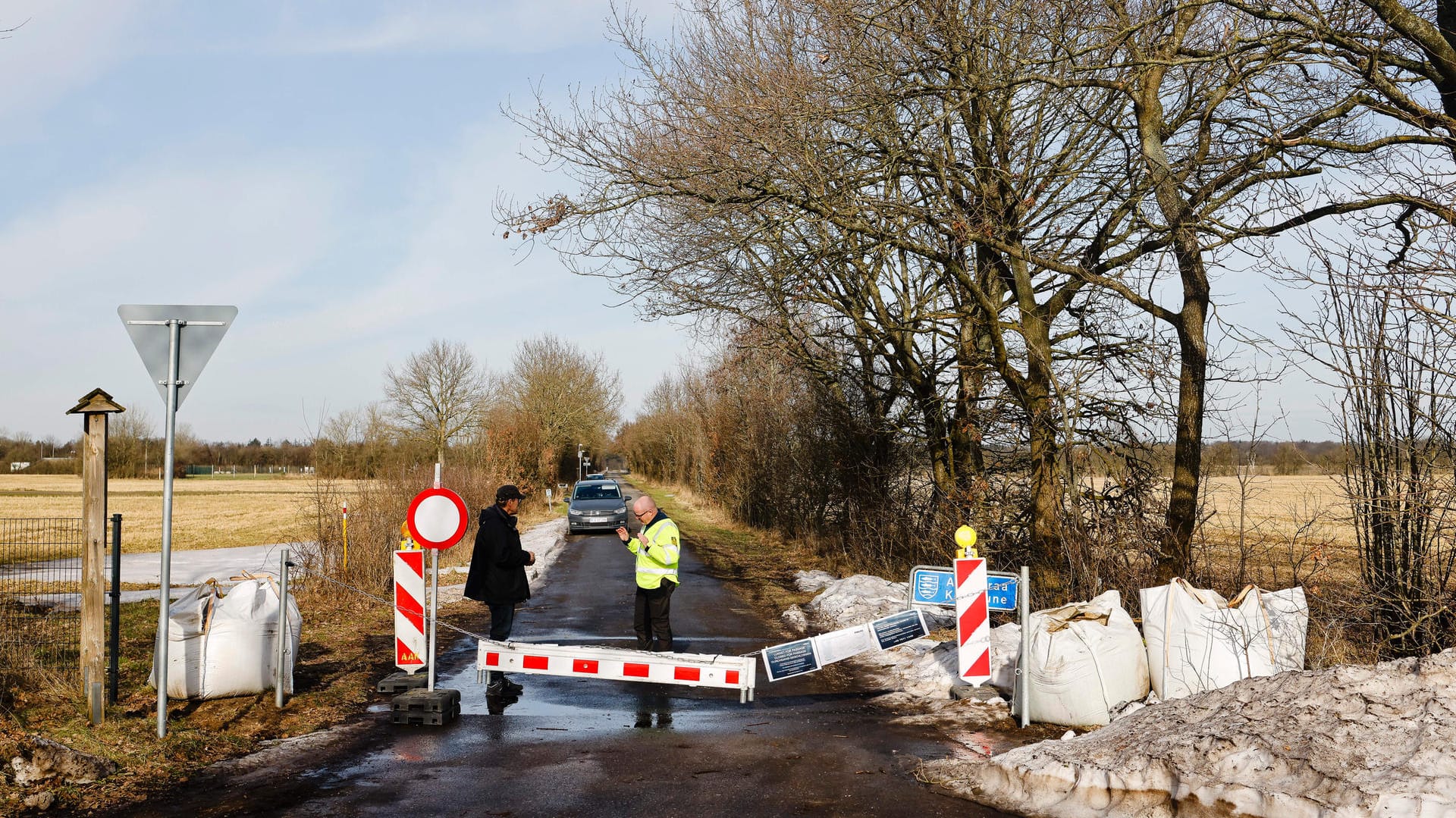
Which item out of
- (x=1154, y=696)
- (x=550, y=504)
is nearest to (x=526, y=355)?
(x=550, y=504)

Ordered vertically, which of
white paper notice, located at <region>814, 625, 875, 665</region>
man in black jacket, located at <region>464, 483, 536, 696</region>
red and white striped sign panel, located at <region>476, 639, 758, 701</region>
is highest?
man in black jacket, located at <region>464, 483, 536, 696</region>

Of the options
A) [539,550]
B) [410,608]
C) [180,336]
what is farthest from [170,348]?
[539,550]

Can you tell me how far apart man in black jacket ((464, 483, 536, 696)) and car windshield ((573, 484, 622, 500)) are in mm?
23641

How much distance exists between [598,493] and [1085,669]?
27579mm

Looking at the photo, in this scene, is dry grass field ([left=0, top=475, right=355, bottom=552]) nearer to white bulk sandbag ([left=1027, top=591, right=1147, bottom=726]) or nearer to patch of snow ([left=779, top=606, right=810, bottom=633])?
patch of snow ([left=779, top=606, right=810, bottom=633])

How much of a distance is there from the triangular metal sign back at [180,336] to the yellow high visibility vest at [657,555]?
448 cm

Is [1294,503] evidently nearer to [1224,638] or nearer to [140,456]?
[1224,638]

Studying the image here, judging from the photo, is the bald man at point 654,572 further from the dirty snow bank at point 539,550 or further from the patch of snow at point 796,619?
the patch of snow at point 796,619

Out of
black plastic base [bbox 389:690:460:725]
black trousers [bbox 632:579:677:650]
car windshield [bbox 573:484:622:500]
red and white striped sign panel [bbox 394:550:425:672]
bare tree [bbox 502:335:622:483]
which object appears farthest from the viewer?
bare tree [bbox 502:335:622:483]

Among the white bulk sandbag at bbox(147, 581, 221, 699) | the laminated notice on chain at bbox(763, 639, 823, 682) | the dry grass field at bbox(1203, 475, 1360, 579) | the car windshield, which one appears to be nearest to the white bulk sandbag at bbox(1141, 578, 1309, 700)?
the dry grass field at bbox(1203, 475, 1360, 579)

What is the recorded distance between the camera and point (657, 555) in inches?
429

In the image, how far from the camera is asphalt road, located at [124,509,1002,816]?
20.0ft

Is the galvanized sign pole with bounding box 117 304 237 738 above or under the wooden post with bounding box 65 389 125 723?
above

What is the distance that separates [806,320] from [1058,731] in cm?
1360
